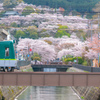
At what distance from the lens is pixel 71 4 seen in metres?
182

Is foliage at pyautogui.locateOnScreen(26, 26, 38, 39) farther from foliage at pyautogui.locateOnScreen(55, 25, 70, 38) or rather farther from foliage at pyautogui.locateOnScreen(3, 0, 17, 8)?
foliage at pyautogui.locateOnScreen(3, 0, 17, 8)

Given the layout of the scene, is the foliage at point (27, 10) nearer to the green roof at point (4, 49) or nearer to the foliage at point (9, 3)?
the foliage at point (9, 3)

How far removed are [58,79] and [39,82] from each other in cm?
207

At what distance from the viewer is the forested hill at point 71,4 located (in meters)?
176

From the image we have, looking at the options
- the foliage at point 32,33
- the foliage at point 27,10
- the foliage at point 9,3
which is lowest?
the foliage at point 32,33

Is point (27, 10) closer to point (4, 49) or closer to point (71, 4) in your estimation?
point (71, 4)

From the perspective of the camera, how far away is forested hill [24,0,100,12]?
17612cm

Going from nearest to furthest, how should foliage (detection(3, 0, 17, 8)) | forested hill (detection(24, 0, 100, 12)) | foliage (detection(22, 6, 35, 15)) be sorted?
1. foliage (detection(22, 6, 35, 15))
2. forested hill (detection(24, 0, 100, 12))
3. foliage (detection(3, 0, 17, 8))

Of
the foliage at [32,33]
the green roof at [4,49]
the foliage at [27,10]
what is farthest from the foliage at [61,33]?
the green roof at [4,49]

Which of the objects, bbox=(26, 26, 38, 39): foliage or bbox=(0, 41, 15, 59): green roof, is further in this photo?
bbox=(26, 26, 38, 39): foliage

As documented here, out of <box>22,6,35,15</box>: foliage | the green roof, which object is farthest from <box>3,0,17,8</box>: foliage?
the green roof

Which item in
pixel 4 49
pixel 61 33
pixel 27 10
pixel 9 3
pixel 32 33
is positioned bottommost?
pixel 4 49

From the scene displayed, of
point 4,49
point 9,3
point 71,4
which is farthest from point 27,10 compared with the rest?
point 4,49

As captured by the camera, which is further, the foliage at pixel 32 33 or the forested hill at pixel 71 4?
the forested hill at pixel 71 4
